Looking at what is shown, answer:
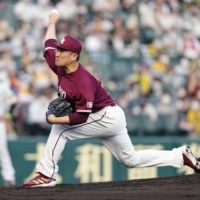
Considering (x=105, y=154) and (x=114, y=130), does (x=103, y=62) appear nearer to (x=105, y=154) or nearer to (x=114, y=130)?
(x=105, y=154)

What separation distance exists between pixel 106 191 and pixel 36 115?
556 cm

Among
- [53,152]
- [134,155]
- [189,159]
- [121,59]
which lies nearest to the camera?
[53,152]

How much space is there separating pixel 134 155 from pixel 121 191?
0.78 metres

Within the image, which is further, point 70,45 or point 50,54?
point 50,54

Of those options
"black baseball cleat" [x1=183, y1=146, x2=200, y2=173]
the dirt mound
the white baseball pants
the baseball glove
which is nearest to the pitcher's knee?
the white baseball pants

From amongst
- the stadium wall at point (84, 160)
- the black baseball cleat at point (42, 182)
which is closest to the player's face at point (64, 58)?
the black baseball cleat at point (42, 182)

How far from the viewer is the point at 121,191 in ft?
25.8

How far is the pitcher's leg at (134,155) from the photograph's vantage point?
8430 millimetres

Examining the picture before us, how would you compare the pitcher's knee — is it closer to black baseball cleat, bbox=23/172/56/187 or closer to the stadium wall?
black baseball cleat, bbox=23/172/56/187

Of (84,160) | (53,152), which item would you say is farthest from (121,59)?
(53,152)

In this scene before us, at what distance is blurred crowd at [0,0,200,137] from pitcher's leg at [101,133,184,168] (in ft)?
15.0

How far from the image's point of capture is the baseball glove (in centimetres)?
800

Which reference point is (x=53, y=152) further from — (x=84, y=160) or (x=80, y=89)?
(x=84, y=160)

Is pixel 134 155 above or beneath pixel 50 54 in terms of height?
beneath
